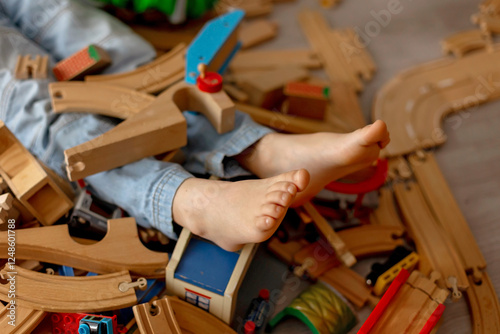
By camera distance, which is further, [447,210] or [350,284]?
[447,210]

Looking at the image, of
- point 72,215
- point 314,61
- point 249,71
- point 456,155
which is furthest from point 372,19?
point 72,215

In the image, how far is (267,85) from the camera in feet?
4.22

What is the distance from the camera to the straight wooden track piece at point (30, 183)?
0.90 metres

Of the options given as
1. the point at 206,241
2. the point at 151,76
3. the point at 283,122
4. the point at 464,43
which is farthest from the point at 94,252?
the point at 464,43

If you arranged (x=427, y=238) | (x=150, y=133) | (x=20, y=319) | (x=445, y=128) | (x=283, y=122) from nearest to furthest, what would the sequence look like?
(x=20, y=319)
(x=150, y=133)
(x=427, y=238)
(x=283, y=122)
(x=445, y=128)

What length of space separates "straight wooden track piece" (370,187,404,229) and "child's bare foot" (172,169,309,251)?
41 centimetres

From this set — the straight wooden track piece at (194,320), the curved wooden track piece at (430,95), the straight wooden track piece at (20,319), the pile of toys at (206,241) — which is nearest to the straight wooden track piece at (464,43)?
the curved wooden track piece at (430,95)

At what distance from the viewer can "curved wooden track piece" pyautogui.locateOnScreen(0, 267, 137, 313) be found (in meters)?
0.82

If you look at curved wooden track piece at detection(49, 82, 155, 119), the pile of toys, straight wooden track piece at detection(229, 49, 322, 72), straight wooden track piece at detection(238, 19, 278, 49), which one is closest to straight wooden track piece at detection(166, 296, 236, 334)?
the pile of toys

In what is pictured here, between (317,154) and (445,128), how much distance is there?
62 cm

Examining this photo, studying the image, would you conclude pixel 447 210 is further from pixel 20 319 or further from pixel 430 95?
pixel 20 319

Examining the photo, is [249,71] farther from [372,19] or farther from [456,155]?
[456,155]

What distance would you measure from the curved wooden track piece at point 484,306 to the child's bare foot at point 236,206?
1.56 ft

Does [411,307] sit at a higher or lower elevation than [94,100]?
lower
